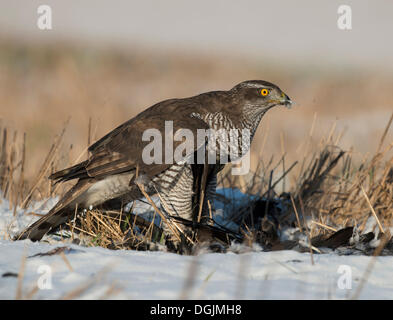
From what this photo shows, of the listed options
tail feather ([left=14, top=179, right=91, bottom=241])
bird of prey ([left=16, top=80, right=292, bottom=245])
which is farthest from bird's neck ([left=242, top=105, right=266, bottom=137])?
tail feather ([left=14, top=179, right=91, bottom=241])

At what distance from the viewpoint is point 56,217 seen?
366 centimetres

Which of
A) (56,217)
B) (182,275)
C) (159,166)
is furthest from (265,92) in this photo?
(182,275)

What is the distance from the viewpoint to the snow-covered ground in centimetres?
209

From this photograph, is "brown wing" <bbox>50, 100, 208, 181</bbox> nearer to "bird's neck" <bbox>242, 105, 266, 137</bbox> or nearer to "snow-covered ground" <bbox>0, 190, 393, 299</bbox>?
"bird's neck" <bbox>242, 105, 266, 137</bbox>

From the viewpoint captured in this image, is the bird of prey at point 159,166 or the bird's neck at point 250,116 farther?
the bird's neck at point 250,116

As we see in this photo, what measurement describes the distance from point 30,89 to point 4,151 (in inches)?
245

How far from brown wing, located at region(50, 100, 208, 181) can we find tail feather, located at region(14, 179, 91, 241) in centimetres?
10

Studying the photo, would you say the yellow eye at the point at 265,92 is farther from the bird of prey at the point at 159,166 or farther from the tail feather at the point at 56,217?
the tail feather at the point at 56,217

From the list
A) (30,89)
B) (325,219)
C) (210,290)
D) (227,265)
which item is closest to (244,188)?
(325,219)

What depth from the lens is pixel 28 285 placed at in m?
2.14

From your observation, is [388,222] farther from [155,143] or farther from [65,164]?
[65,164]

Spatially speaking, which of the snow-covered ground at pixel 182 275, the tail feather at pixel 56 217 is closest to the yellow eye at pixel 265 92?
the tail feather at pixel 56 217

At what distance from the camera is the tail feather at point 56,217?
11.6 ft

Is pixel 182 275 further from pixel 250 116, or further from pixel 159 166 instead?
pixel 250 116
